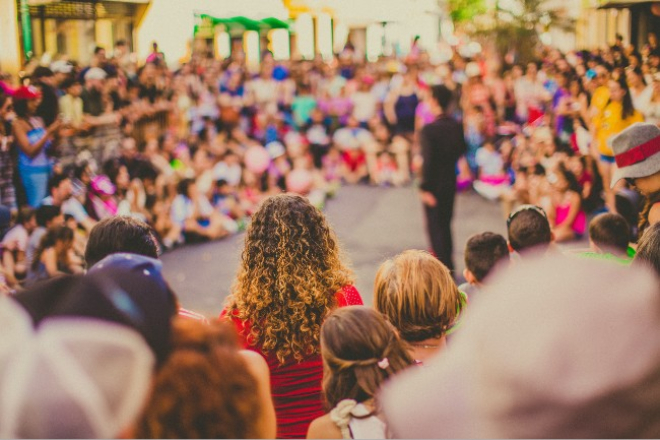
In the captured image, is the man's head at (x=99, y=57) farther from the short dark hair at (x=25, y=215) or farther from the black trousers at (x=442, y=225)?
the black trousers at (x=442, y=225)

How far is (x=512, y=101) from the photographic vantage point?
A: 41.2 ft

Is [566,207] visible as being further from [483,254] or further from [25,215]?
[25,215]

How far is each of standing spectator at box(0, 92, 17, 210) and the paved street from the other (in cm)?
159

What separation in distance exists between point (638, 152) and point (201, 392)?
2890 mm

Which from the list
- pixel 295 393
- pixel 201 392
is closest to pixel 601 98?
pixel 295 393

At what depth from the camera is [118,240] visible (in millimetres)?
2504

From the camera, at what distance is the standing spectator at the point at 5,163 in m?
6.56

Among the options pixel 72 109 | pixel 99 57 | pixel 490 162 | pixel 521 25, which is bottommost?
pixel 490 162

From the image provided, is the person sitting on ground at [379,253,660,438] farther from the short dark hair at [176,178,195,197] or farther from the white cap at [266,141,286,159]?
the white cap at [266,141,286,159]

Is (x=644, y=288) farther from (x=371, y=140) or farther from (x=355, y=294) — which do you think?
(x=371, y=140)

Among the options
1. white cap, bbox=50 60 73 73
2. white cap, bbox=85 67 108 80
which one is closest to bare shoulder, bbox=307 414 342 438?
white cap, bbox=50 60 73 73

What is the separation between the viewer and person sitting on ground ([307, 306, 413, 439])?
5.65ft

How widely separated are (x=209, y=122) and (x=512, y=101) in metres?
5.14

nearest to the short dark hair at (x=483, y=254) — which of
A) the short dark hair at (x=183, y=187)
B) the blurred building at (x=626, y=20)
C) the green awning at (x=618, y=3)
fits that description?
the short dark hair at (x=183, y=187)
